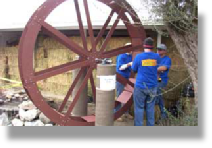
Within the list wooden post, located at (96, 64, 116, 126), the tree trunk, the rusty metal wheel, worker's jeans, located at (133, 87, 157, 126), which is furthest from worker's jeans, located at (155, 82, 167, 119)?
wooden post, located at (96, 64, 116, 126)

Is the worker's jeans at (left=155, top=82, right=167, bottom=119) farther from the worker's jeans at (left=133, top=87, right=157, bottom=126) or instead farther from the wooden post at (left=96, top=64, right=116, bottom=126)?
the wooden post at (left=96, top=64, right=116, bottom=126)

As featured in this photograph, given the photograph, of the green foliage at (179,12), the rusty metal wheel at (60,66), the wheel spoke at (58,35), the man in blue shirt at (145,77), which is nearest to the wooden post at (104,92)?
the man in blue shirt at (145,77)

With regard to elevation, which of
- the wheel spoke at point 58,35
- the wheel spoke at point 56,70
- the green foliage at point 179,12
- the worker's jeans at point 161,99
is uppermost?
the green foliage at point 179,12

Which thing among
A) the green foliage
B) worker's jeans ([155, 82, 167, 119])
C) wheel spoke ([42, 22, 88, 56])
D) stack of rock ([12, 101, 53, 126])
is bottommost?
stack of rock ([12, 101, 53, 126])

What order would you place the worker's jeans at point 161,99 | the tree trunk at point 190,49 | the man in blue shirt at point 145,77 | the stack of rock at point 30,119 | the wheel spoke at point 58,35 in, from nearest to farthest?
1. the tree trunk at point 190,49
2. the wheel spoke at point 58,35
3. the man in blue shirt at point 145,77
4. the worker's jeans at point 161,99
5. the stack of rock at point 30,119

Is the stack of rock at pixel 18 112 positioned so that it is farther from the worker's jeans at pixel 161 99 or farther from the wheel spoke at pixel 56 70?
the worker's jeans at pixel 161 99

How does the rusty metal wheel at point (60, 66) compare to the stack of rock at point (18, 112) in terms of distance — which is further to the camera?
the stack of rock at point (18, 112)

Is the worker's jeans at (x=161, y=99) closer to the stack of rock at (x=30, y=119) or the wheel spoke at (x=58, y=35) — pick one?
the wheel spoke at (x=58, y=35)

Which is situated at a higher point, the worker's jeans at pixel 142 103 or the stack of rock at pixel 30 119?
the worker's jeans at pixel 142 103

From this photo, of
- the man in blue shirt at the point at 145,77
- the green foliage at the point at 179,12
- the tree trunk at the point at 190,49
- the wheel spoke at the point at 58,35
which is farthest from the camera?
the man in blue shirt at the point at 145,77

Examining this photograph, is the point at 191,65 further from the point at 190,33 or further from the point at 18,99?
the point at 18,99

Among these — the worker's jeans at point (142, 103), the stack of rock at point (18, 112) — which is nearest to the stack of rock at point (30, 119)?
the stack of rock at point (18, 112)

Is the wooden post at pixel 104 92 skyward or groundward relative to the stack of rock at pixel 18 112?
skyward

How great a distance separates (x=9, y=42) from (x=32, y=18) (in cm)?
775
